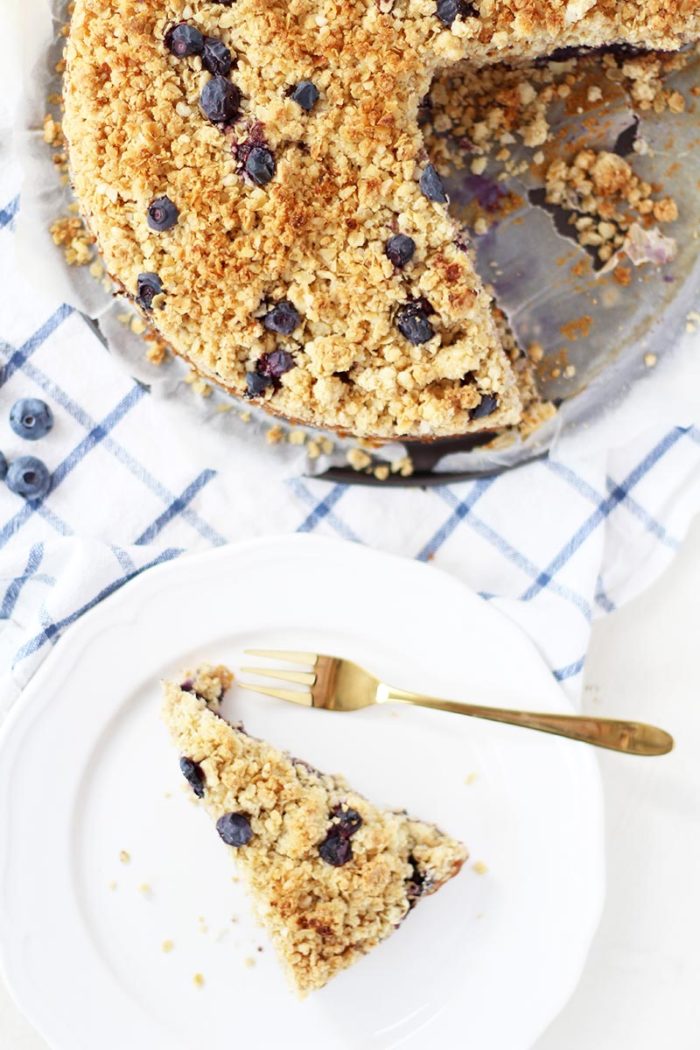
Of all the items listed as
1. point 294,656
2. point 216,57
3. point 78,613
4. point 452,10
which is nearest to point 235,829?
point 294,656

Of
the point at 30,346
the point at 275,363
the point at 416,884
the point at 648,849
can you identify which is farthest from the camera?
the point at 648,849

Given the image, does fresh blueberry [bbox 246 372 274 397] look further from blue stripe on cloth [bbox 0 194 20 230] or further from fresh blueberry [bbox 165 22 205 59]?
blue stripe on cloth [bbox 0 194 20 230]

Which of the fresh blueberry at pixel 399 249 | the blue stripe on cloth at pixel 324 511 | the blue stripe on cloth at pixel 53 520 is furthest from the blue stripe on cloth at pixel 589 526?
the blue stripe on cloth at pixel 53 520

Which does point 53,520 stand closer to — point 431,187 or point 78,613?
point 78,613

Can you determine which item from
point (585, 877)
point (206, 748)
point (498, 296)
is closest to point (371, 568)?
point (206, 748)

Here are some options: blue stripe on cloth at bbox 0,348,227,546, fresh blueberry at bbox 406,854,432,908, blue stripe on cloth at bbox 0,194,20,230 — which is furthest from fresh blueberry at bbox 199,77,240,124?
fresh blueberry at bbox 406,854,432,908

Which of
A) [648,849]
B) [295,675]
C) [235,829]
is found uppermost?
[648,849]
